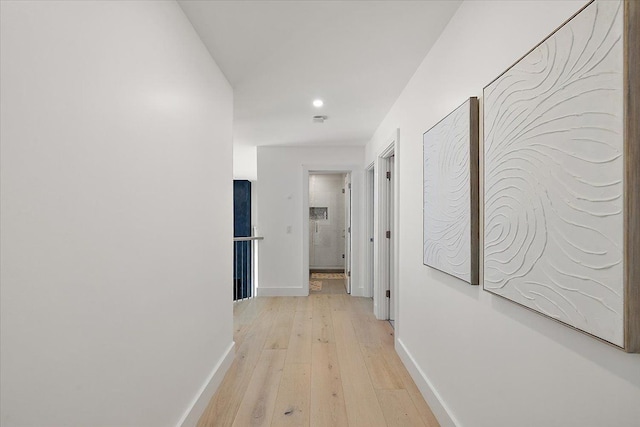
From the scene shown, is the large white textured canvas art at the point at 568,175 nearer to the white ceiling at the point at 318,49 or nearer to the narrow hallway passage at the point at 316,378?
the white ceiling at the point at 318,49

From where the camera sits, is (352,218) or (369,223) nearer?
(369,223)

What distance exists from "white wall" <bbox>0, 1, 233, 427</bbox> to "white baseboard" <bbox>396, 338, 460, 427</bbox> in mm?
1475

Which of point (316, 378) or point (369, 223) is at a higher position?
point (369, 223)

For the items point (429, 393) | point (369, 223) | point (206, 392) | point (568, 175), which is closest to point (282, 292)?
point (369, 223)

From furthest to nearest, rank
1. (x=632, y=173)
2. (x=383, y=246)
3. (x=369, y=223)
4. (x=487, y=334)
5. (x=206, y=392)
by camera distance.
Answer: (x=369, y=223) < (x=383, y=246) < (x=206, y=392) < (x=487, y=334) < (x=632, y=173)

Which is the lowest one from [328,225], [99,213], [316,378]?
[316,378]

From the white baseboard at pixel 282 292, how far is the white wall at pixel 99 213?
3.14 m

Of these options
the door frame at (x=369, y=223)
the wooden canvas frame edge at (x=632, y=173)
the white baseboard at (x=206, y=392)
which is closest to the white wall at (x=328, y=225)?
the door frame at (x=369, y=223)

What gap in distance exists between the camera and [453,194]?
1775mm

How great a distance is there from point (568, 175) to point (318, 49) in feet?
5.90

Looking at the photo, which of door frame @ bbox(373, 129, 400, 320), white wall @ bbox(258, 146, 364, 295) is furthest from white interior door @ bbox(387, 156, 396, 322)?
white wall @ bbox(258, 146, 364, 295)

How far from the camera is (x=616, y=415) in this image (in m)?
0.85

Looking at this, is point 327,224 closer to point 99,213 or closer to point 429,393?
point 429,393

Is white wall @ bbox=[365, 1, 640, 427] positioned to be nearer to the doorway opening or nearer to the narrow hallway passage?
the narrow hallway passage
